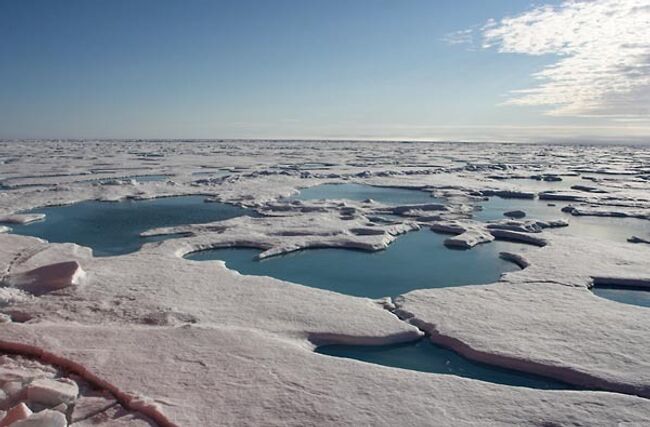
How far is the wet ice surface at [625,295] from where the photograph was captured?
7316mm

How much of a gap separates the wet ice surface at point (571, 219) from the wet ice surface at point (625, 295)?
3.71 meters

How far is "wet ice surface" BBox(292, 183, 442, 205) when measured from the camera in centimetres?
1666

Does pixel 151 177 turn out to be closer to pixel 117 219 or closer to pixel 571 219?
pixel 117 219

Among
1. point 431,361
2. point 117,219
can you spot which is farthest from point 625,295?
point 117,219

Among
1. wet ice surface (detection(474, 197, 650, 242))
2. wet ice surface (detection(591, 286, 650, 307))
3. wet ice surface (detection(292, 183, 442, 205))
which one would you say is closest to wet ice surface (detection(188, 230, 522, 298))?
wet ice surface (detection(591, 286, 650, 307))

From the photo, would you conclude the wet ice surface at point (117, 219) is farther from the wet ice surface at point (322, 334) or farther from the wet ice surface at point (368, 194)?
the wet ice surface at point (368, 194)

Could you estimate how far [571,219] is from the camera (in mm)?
13523

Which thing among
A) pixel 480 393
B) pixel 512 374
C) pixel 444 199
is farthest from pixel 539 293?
pixel 444 199

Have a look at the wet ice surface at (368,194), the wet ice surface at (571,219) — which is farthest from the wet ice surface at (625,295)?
the wet ice surface at (368,194)

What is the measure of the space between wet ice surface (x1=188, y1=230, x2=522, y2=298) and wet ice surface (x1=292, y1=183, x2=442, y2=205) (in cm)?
590

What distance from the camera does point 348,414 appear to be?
4012 mm

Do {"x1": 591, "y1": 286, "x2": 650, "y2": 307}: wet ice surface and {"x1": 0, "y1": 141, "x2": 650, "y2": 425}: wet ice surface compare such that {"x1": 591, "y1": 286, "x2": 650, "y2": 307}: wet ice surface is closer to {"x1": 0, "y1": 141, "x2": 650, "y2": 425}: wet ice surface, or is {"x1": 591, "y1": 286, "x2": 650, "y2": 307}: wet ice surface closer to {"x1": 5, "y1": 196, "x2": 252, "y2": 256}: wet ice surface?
{"x1": 0, "y1": 141, "x2": 650, "y2": 425}: wet ice surface

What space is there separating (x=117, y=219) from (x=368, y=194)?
8629mm

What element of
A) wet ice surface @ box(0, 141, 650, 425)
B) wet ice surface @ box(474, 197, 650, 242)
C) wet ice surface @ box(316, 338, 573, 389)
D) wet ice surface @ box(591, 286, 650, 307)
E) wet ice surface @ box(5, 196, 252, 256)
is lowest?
wet ice surface @ box(5, 196, 252, 256)
